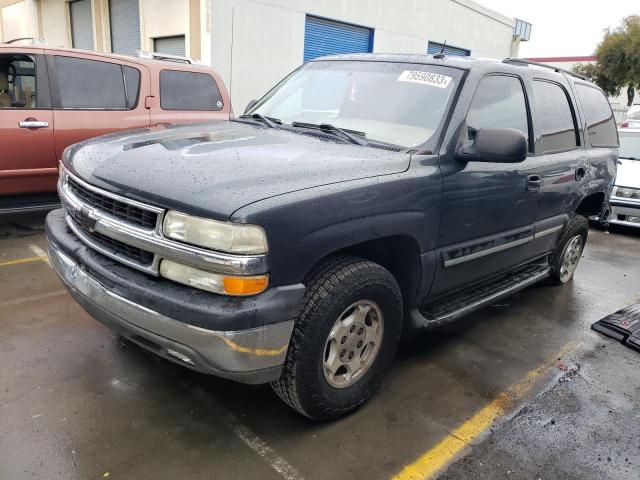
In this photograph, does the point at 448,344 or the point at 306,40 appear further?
the point at 306,40

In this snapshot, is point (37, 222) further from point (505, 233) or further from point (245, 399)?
point (505, 233)

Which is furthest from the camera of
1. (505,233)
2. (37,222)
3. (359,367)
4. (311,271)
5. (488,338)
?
(37,222)

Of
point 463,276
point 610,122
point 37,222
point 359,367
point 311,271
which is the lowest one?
point 37,222

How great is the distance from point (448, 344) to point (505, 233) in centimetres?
90

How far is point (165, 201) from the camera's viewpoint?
2230mm

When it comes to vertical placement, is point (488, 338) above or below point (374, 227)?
below

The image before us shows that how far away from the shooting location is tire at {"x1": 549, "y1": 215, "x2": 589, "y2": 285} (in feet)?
15.5

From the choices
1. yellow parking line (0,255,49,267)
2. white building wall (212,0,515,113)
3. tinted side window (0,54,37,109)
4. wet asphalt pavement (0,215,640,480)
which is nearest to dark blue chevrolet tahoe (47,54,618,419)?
wet asphalt pavement (0,215,640,480)

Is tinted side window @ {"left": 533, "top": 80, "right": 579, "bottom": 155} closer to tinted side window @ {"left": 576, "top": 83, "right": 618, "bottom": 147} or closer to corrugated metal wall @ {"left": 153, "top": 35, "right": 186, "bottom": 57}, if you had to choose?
tinted side window @ {"left": 576, "top": 83, "right": 618, "bottom": 147}

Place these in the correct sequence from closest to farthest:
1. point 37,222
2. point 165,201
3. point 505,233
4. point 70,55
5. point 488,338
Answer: point 165,201, point 505,233, point 488,338, point 70,55, point 37,222

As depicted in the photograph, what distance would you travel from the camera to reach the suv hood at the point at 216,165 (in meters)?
2.22

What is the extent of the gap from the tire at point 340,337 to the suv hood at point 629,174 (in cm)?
615

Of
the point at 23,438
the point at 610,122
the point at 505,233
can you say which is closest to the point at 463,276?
the point at 505,233

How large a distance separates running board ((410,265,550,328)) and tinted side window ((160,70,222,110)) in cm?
438
